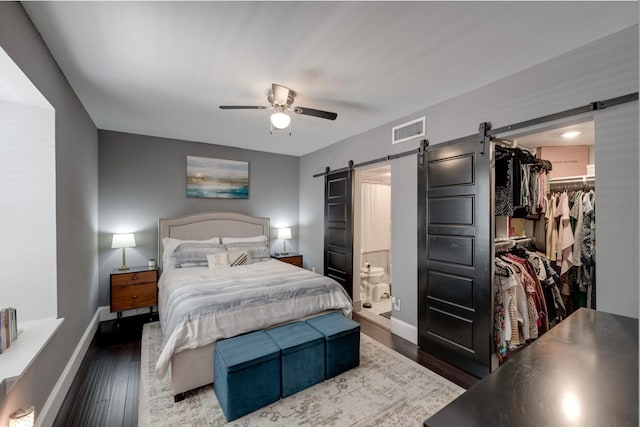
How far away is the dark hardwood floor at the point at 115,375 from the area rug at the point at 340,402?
0.34ft

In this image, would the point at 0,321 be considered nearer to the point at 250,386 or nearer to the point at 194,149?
the point at 250,386

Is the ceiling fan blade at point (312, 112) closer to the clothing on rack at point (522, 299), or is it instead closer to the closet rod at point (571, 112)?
the closet rod at point (571, 112)

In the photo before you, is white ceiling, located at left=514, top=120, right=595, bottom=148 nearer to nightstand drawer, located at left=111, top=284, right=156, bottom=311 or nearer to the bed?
the bed

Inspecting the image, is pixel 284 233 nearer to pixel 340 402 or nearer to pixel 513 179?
pixel 340 402

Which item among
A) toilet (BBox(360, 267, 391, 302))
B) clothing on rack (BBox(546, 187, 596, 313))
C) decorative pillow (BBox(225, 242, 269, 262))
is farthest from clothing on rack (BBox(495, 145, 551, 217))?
decorative pillow (BBox(225, 242, 269, 262))

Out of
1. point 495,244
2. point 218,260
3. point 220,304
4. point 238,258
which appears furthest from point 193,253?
point 495,244

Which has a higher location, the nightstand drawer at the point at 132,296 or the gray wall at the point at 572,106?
the gray wall at the point at 572,106

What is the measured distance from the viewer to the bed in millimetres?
2102

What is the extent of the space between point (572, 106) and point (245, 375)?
9.87 feet

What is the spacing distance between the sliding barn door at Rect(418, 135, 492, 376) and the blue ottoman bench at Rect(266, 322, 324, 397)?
130cm

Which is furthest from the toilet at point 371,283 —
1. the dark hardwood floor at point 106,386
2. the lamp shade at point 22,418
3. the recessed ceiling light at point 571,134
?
the lamp shade at point 22,418

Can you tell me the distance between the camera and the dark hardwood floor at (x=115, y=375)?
1935 mm

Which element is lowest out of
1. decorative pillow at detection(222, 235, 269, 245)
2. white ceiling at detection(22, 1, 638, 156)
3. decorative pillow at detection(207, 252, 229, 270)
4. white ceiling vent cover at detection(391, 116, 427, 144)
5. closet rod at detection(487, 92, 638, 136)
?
decorative pillow at detection(207, 252, 229, 270)

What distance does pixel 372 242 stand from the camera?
214 inches
